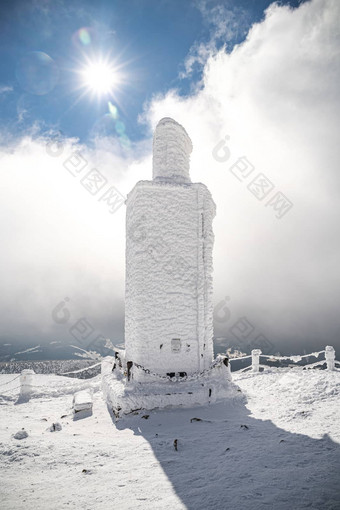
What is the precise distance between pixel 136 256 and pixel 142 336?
2988 millimetres

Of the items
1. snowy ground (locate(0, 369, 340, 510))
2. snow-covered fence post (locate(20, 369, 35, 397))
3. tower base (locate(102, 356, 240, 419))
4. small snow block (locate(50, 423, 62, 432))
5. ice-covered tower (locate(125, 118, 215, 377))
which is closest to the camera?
snowy ground (locate(0, 369, 340, 510))

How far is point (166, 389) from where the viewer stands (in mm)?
8828

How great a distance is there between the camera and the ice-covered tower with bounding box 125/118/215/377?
9.66 m

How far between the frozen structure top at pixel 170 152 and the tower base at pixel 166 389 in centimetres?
781

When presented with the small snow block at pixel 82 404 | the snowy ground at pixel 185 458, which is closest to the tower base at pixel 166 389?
the snowy ground at pixel 185 458

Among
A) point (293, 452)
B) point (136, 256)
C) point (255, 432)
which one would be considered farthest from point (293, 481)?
point (136, 256)

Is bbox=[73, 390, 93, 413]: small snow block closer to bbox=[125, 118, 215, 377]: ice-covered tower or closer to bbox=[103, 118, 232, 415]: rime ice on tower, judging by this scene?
bbox=[103, 118, 232, 415]: rime ice on tower

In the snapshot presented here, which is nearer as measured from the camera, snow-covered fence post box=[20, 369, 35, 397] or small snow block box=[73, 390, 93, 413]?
small snow block box=[73, 390, 93, 413]

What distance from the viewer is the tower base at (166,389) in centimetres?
821

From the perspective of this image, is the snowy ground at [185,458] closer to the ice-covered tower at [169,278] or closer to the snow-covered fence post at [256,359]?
the ice-covered tower at [169,278]

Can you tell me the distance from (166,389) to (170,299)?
9.93 feet

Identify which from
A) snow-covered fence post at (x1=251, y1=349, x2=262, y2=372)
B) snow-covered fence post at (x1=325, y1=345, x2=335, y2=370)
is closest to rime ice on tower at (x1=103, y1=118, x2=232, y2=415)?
snow-covered fence post at (x1=251, y1=349, x2=262, y2=372)

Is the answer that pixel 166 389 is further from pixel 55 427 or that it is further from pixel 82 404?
pixel 55 427

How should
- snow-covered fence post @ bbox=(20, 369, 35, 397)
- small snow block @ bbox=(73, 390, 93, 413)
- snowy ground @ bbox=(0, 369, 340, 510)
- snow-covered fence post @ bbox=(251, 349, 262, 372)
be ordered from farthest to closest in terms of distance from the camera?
snow-covered fence post @ bbox=(251, 349, 262, 372), snow-covered fence post @ bbox=(20, 369, 35, 397), small snow block @ bbox=(73, 390, 93, 413), snowy ground @ bbox=(0, 369, 340, 510)
